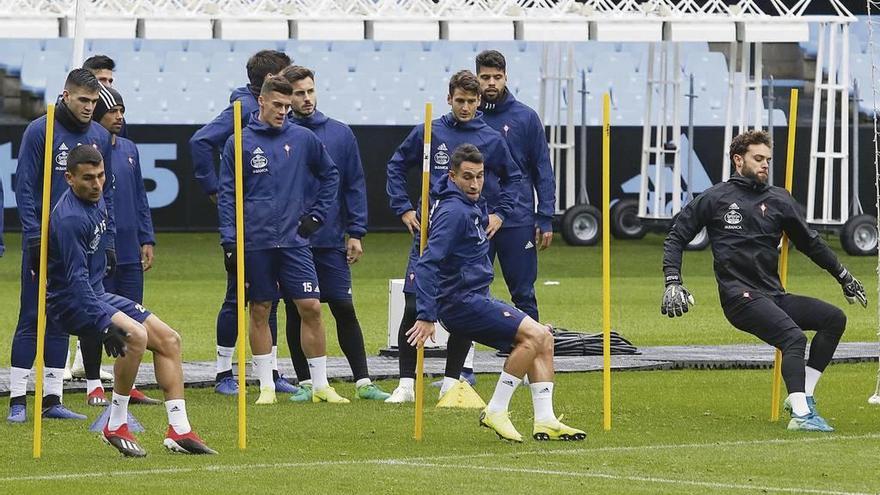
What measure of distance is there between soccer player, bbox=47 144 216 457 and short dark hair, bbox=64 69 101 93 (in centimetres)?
121

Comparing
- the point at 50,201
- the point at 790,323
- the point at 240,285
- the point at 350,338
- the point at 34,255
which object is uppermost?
the point at 50,201

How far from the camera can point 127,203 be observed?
1227 centimetres

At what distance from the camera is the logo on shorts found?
11820 mm

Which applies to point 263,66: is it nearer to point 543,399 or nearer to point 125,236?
point 125,236

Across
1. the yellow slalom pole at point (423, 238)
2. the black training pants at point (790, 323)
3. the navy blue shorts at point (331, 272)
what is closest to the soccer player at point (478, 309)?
the yellow slalom pole at point (423, 238)

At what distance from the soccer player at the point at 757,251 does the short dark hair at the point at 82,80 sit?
11.2ft

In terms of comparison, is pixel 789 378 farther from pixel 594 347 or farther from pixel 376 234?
pixel 376 234

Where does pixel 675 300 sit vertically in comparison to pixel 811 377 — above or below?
above

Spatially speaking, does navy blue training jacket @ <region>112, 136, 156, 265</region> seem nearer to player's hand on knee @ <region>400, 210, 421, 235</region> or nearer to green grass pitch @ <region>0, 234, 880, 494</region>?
green grass pitch @ <region>0, 234, 880, 494</region>

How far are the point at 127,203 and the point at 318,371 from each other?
1.61m

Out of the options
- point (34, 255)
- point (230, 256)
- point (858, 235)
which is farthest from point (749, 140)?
point (858, 235)

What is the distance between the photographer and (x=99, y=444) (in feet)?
33.5

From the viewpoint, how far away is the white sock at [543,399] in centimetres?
1030

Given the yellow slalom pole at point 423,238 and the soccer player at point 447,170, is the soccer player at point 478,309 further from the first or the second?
the soccer player at point 447,170
